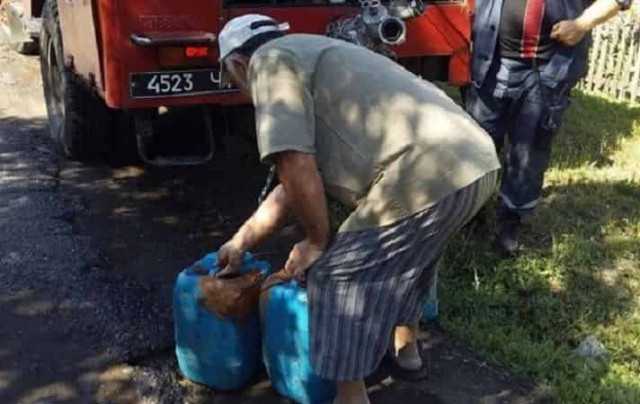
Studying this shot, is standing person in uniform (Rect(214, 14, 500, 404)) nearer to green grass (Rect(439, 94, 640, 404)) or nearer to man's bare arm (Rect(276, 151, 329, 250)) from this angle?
man's bare arm (Rect(276, 151, 329, 250))

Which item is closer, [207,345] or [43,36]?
[207,345]

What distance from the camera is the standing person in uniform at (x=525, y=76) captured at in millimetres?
4172

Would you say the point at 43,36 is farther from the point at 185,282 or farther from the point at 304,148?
the point at 304,148

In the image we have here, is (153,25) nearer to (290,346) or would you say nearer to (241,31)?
(241,31)

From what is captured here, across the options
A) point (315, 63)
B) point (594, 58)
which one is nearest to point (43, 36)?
point (315, 63)

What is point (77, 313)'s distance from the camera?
3889 millimetres

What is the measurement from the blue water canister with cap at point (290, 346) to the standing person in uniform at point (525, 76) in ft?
5.54

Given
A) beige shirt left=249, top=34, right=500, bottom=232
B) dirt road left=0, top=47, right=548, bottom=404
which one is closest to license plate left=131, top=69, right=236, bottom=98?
dirt road left=0, top=47, right=548, bottom=404

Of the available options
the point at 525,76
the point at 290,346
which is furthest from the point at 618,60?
the point at 290,346

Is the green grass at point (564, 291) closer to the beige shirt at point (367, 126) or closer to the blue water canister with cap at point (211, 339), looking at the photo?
the blue water canister with cap at point (211, 339)

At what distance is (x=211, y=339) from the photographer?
3.18m

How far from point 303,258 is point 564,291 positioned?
71.9 inches

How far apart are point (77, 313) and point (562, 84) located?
8.67 feet

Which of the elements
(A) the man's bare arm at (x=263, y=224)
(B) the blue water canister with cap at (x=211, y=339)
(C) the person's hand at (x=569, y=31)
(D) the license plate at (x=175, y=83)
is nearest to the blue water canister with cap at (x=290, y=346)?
(B) the blue water canister with cap at (x=211, y=339)
